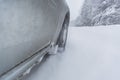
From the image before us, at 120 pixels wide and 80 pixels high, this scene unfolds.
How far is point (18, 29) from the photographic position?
0.67 metres

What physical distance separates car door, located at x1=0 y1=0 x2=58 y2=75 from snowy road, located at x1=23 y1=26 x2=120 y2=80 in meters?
0.46

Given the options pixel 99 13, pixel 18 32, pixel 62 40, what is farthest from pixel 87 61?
pixel 99 13

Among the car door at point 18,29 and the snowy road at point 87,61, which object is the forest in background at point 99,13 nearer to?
the snowy road at point 87,61

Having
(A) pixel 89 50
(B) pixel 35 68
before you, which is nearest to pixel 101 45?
(A) pixel 89 50

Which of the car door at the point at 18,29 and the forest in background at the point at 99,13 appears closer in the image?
the car door at the point at 18,29

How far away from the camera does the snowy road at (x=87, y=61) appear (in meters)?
1.25

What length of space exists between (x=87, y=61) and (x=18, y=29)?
3.16ft

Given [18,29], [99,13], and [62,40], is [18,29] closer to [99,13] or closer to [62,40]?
[62,40]

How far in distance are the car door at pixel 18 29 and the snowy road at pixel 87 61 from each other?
456 mm

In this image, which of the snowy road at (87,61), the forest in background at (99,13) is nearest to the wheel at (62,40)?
the snowy road at (87,61)

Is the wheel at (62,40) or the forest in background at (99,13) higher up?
the forest in background at (99,13)

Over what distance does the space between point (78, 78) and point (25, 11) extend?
655 millimetres

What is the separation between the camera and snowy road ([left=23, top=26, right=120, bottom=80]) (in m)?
1.25

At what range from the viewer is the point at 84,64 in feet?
4.81
